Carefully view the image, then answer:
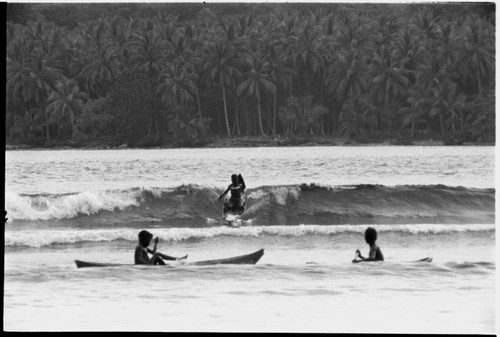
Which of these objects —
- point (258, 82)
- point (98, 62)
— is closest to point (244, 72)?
point (258, 82)

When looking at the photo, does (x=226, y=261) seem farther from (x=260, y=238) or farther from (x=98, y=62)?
(x=98, y=62)

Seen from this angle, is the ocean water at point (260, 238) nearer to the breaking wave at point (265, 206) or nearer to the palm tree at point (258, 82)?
the breaking wave at point (265, 206)

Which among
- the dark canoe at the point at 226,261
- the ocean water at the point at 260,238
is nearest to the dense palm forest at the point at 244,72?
the ocean water at the point at 260,238

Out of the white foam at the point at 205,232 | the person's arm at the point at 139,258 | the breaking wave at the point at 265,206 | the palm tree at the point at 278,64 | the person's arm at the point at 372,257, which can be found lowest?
the person's arm at the point at 372,257

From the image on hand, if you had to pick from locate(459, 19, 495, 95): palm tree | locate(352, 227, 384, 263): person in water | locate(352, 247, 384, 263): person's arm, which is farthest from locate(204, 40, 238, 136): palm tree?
locate(459, 19, 495, 95): palm tree

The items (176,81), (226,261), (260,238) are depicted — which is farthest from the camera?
(176,81)

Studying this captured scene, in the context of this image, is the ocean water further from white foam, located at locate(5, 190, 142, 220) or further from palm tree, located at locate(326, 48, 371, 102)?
palm tree, located at locate(326, 48, 371, 102)
